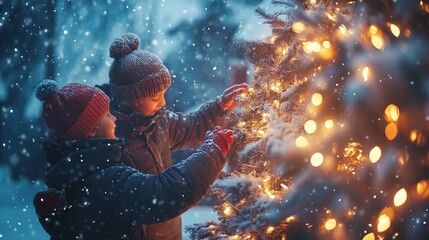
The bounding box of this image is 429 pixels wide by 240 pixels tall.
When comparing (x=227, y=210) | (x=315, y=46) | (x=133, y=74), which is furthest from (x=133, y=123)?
(x=315, y=46)

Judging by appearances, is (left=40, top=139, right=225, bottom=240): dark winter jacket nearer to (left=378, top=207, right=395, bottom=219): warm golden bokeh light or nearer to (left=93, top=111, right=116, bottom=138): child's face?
(left=93, top=111, right=116, bottom=138): child's face

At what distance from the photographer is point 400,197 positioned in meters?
1.32

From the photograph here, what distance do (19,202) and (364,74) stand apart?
6019mm

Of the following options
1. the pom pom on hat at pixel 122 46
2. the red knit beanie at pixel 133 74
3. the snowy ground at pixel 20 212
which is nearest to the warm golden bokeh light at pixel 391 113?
the red knit beanie at pixel 133 74

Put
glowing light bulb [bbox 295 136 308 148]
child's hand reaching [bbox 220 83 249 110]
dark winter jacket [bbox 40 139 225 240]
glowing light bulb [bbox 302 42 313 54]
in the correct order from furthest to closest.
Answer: child's hand reaching [bbox 220 83 249 110], dark winter jacket [bbox 40 139 225 240], glowing light bulb [bbox 302 42 313 54], glowing light bulb [bbox 295 136 308 148]

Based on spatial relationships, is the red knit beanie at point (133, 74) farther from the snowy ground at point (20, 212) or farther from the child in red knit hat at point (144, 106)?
the snowy ground at point (20, 212)

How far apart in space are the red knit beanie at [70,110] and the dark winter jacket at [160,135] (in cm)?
24

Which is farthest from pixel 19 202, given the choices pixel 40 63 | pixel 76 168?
pixel 76 168

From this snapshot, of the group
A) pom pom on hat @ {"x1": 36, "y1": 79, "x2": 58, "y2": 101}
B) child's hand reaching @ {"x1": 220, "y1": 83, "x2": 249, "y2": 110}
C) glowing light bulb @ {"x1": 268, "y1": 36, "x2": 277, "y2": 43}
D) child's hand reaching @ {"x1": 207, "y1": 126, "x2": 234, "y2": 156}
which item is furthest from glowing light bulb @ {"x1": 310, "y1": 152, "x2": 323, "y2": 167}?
pom pom on hat @ {"x1": 36, "y1": 79, "x2": 58, "y2": 101}

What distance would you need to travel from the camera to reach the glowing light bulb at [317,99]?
1.30 metres

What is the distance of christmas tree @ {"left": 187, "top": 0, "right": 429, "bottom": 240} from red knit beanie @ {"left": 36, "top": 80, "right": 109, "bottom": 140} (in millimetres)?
792

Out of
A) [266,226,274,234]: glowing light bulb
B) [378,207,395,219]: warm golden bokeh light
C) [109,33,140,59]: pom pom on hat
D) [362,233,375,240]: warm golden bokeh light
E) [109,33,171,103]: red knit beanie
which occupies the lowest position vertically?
[362,233,375,240]: warm golden bokeh light

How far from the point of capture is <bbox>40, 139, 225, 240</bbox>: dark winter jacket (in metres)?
1.63

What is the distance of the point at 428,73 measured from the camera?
4.19 ft
